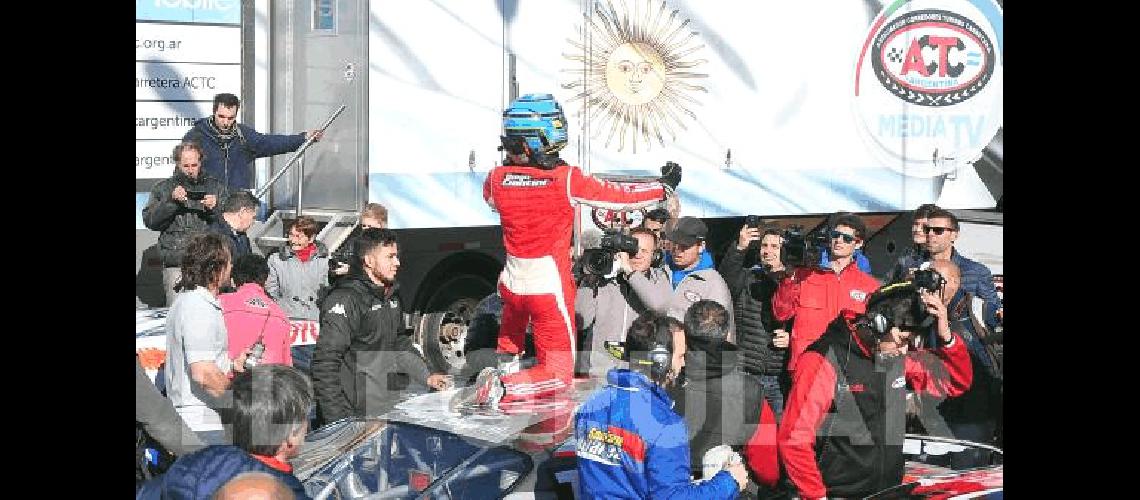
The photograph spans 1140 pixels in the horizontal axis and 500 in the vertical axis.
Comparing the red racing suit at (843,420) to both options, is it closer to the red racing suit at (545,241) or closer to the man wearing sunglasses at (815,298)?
the man wearing sunglasses at (815,298)

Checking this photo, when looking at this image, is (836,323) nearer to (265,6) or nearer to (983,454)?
(983,454)

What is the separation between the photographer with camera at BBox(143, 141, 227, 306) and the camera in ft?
32.0

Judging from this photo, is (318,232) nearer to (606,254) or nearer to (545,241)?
(545,241)

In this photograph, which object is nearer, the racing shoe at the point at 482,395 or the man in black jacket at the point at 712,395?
the man in black jacket at the point at 712,395

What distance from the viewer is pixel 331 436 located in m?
6.30

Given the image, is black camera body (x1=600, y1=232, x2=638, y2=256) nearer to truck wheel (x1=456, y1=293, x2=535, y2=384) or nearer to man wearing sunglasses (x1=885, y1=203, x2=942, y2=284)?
truck wheel (x1=456, y1=293, x2=535, y2=384)

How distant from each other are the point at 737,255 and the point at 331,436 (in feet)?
13.6

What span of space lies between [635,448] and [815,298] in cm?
291

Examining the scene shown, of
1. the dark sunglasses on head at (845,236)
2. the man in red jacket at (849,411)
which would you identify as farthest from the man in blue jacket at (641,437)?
the dark sunglasses on head at (845,236)

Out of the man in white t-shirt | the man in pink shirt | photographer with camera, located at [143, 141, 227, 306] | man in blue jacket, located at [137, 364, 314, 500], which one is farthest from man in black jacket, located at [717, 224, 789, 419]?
man in blue jacket, located at [137, 364, 314, 500]

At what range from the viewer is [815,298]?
26.0 feet

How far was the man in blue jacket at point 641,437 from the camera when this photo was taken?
5.23 m

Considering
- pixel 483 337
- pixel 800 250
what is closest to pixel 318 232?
pixel 483 337

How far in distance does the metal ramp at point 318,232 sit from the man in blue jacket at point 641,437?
5286 millimetres
